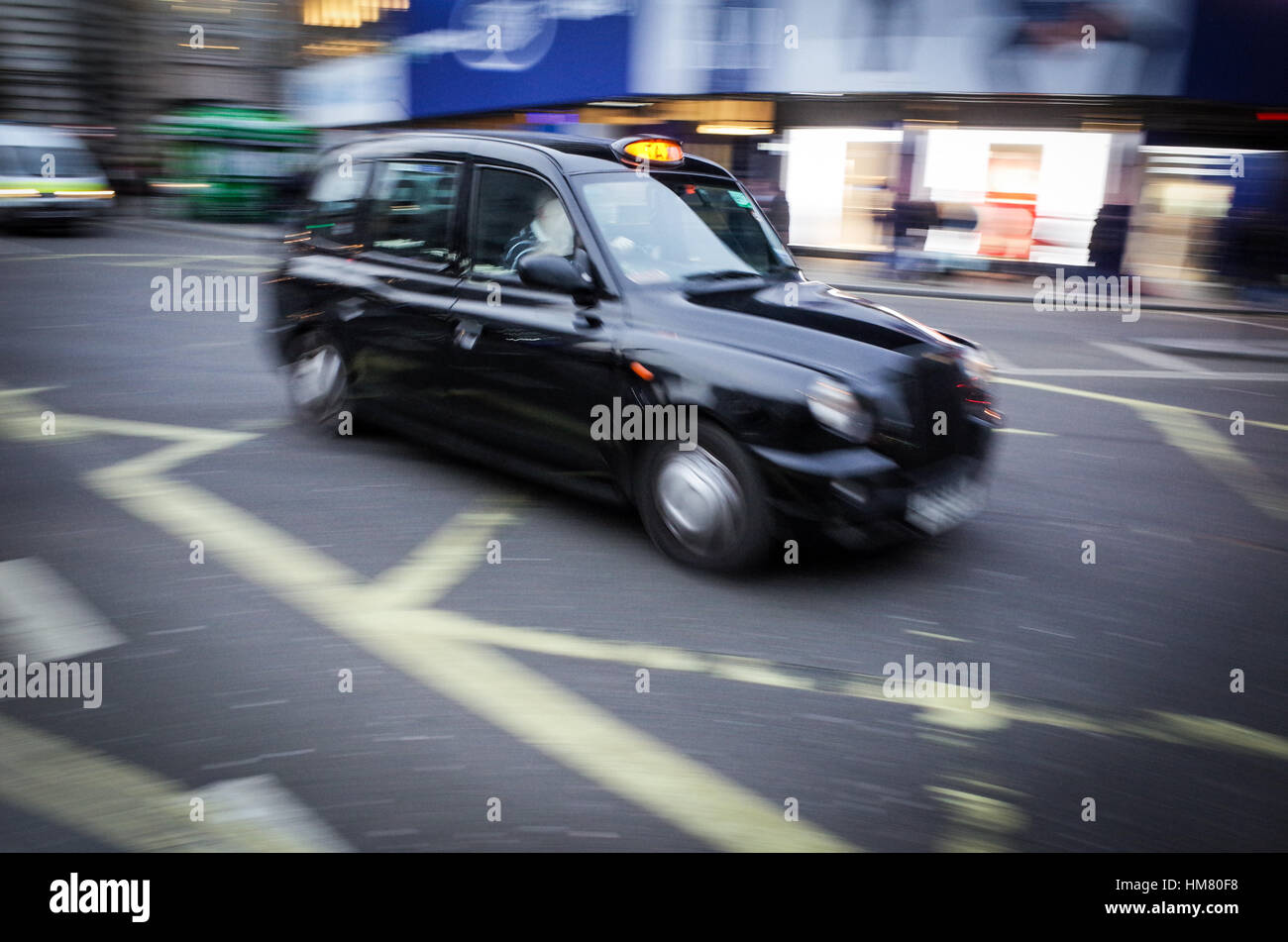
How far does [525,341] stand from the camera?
484 centimetres

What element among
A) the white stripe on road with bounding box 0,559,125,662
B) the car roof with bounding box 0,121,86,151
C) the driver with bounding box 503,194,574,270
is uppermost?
the car roof with bounding box 0,121,86,151

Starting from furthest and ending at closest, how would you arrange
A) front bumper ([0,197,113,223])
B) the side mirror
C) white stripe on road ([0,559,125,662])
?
front bumper ([0,197,113,223]) → the side mirror → white stripe on road ([0,559,125,662])

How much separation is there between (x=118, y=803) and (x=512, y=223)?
3.17 m

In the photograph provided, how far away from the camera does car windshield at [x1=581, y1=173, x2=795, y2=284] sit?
4746mm

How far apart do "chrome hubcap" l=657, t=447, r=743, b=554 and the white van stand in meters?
19.1

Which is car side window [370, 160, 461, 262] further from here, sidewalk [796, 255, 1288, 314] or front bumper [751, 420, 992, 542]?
sidewalk [796, 255, 1288, 314]

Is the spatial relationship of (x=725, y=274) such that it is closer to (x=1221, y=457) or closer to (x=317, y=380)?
(x=317, y=380)

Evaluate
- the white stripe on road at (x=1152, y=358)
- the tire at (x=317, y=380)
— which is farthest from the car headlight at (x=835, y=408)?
the white stripe on road at (x=1152, y=358)

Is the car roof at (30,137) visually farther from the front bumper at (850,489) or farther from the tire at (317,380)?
the front bumper at (850,489)

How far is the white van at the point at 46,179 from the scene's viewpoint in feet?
62.3

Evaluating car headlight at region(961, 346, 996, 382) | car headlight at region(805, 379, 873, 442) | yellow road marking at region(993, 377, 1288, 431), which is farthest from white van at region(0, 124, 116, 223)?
car headlight at region(805, 379, 873, 442)
